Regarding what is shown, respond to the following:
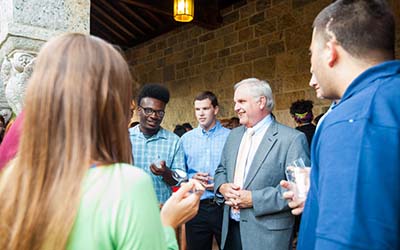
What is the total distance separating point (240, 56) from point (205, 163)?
3.60 meters

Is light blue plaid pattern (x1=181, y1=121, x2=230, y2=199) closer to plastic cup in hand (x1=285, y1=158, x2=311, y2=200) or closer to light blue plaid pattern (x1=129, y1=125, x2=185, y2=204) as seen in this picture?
light blue plaid pattern (x1=129, y1=125, x2=185, y2=204)

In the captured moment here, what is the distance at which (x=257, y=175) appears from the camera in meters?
2.40

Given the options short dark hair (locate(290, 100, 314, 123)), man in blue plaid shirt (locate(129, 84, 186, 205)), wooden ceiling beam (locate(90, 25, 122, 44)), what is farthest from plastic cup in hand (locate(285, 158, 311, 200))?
wooden ceiling beam (locate(90, 25, 122, 44))

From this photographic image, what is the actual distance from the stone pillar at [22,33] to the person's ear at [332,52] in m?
1.40

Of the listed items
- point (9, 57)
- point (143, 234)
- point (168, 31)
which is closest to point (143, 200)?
point (143, 234)

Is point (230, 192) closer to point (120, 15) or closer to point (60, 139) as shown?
point (60, 139)

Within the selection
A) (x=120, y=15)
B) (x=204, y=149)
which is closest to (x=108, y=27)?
(x=120, y=15)

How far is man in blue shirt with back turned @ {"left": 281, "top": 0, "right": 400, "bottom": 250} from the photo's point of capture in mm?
918

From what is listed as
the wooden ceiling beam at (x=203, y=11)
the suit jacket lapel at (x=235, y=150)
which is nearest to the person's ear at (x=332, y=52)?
the suit jacket lapel at (x=235, y=150)

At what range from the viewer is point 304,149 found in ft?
7.78

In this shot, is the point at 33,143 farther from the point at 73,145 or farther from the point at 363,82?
the point at 363,82

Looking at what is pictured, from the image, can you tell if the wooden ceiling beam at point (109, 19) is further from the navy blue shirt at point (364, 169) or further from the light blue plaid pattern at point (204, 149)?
the navy blue shirt at point (364, 169)

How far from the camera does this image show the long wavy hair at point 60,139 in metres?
0.79

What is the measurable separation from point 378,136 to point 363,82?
20 cm
